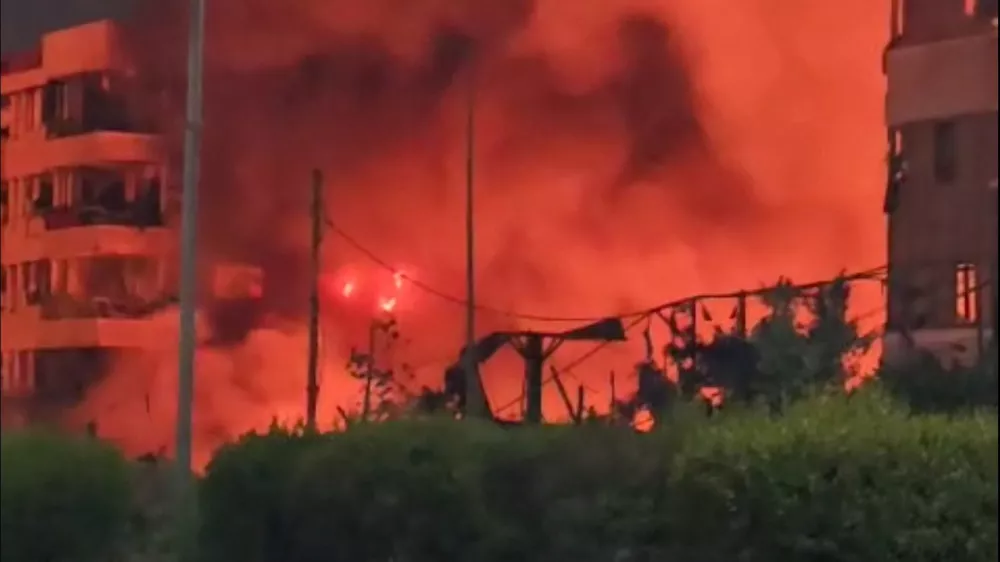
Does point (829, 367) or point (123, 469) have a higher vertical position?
point (829, 367)

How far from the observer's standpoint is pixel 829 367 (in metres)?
10.1

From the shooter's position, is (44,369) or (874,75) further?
(44,369)

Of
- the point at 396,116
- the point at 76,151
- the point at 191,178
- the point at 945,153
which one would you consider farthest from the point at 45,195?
the point at 945,153

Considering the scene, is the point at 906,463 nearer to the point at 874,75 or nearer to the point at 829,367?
the point at 829,367

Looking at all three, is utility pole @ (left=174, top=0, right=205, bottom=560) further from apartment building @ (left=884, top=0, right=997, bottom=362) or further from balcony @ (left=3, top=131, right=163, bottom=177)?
apartment building @ (left=884, top=0, right=997, bottom=362)

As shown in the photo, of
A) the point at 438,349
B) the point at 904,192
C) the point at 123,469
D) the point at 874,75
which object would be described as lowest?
the point at 123,469

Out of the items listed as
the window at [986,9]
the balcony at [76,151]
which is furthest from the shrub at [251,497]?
the window at [986,9]

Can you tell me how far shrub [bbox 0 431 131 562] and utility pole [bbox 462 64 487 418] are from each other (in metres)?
3.48

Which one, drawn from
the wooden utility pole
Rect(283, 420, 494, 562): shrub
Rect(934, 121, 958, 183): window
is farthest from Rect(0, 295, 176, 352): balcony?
Rect(934, 121, 958, 183): window

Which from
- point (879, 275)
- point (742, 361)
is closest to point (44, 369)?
point (742, 361)

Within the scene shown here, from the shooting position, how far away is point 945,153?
870 cm

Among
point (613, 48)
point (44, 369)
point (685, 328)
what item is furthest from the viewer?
point (44, 369)

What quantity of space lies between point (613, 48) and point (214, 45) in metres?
3.38

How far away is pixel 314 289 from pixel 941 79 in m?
6.58
